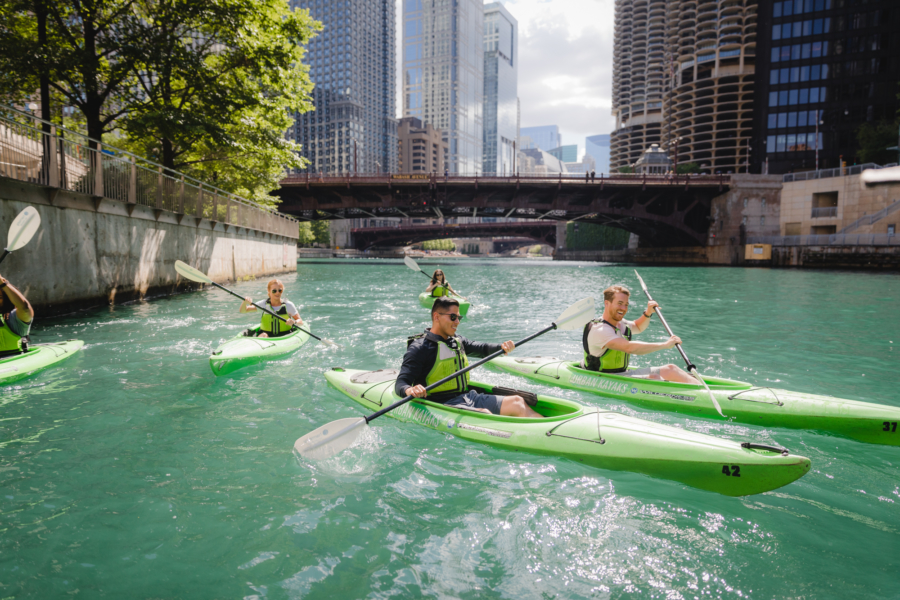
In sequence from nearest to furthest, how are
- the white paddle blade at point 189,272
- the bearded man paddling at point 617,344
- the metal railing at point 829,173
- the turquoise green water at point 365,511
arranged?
1. the turquoise green water at point 365,511
2. the bearded man paddling at point 617,344
3. the white paddle blade at point 189,272
4. the metal railing at point 829,173

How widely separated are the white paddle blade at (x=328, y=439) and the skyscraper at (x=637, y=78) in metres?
135

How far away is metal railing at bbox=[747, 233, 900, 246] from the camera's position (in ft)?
114

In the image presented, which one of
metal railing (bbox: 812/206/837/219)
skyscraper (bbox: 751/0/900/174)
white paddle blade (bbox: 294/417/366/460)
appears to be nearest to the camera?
white paddle blade (bbox: 294/417/366/460)

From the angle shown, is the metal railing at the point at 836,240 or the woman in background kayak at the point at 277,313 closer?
the woman in background kayak at the point at 277,313

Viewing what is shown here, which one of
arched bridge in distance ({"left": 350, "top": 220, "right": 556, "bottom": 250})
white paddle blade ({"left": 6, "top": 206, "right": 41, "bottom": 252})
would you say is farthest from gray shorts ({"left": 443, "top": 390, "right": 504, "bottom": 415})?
arched bridge in distance ({"left": 350, "top": 220, "right": 556, "bottom": 250})

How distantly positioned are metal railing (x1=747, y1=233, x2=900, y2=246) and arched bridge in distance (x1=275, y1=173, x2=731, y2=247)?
6.01m

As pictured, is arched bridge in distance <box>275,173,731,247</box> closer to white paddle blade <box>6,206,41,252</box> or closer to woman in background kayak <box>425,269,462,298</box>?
woman in background kayak <box>425,269,462,298</box>

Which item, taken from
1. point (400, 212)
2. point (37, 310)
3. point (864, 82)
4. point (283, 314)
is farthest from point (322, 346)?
point (864, 82)

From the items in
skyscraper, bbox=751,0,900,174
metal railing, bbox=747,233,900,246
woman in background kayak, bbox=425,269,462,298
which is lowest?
woman in background kayak, bbox=425,269,462,298

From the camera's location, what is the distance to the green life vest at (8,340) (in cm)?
699

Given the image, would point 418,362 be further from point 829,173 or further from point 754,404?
point 829,173

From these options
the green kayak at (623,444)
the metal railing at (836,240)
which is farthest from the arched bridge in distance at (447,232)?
the green kayak at (623,444)

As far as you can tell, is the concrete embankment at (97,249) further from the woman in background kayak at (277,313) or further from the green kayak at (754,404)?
the green kayak at (754,404)

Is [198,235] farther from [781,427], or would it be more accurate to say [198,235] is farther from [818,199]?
[818,199]
